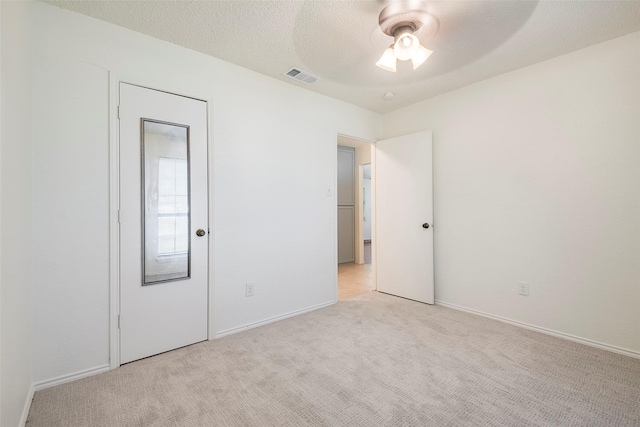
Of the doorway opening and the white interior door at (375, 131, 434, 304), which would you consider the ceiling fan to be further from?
the doorway opening

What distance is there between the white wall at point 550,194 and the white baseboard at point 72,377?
336cm

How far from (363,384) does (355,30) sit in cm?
253

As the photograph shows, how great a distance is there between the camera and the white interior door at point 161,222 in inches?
86.0

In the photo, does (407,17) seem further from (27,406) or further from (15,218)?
(27,406)

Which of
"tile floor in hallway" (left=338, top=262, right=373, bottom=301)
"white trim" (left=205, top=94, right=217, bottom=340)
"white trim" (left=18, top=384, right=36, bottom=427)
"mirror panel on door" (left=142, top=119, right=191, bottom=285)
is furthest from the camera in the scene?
"tile floor in hallway" (left=338, top=262, right=373, bottom=301)

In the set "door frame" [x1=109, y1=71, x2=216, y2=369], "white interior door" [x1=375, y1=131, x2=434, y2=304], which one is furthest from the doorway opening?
"door frame" [x1=109, y1=71, x2=216, y2=369]

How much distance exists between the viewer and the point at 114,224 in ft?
6.93

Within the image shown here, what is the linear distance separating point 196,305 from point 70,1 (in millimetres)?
2358

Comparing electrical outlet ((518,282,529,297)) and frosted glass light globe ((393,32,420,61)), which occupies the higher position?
frosted glass light globe ((393,32,420,61))

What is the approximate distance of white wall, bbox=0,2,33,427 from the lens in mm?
1222

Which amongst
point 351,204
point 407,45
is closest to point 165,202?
point 407,45

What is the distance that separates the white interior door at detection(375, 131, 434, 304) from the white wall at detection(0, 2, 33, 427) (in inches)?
137

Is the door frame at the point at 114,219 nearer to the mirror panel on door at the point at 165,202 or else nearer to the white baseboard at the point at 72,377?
the white baseboard at the point at 72,377

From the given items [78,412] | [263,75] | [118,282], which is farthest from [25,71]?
[78,412]
